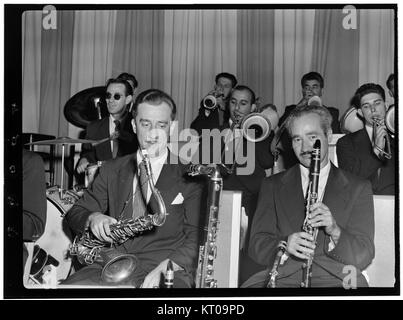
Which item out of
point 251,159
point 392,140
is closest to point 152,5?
point 251,159

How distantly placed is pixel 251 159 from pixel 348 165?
49 cm

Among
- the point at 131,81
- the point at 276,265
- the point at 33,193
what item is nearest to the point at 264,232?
the point at 276,265

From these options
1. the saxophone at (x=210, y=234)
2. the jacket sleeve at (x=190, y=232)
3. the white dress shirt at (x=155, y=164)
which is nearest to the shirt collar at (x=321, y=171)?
the saxophone at (x=210, y=234)

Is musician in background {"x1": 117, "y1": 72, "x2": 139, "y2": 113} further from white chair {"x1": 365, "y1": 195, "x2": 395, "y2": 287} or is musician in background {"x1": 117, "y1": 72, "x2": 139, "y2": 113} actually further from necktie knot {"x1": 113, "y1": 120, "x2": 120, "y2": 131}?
white chair {"x1": 365, "y1": 195, "x2": 395, "y2": 287}

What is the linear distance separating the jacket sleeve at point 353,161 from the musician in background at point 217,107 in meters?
0.62

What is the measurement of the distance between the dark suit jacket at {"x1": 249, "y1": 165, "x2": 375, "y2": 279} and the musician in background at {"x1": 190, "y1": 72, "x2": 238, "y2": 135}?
407mm

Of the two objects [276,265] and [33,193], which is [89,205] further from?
[276,265]

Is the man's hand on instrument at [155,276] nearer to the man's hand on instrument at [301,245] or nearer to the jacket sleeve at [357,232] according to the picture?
the man's hand on instrument at [301,245]

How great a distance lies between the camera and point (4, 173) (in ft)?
9.94

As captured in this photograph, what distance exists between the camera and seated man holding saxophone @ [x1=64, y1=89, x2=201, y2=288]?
9.62 ft

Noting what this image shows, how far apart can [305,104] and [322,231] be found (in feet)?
2.13

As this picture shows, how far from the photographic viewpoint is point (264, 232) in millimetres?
2998

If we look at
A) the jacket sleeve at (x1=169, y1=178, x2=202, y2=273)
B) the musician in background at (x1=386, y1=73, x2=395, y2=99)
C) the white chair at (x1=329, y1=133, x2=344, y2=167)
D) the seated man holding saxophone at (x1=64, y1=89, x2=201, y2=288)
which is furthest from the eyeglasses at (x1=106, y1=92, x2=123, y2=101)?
the musician in background at (x1=386, y1=73, x2=395, y2=99)
